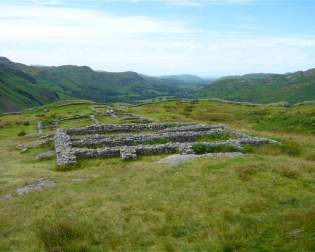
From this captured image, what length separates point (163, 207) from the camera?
55.9 feet

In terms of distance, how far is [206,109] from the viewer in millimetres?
74438

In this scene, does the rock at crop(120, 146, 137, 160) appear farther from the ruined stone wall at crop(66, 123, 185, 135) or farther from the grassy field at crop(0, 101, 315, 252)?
the ruined stone wall at crop(66, 123, 185, 135)

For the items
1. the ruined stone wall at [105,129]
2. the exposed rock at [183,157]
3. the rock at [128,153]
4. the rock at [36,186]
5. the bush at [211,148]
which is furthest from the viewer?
the ruined stone wall at [105,129]

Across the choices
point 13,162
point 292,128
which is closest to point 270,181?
point 13,162

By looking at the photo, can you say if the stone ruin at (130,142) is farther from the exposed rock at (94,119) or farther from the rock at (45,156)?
the exposed rock at (94,119)

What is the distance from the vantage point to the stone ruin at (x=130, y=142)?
1182 inches

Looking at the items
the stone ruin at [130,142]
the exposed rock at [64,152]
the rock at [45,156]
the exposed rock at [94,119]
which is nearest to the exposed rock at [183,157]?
the stone ruin at [130,142]

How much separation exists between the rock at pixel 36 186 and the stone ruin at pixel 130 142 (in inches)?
157

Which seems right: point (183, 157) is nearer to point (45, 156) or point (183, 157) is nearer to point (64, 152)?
point (64, 152)

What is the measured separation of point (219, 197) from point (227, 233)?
4275 millimetres

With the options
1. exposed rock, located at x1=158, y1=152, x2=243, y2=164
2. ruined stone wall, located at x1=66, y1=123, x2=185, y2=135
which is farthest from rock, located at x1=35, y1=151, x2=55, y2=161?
ruined stone wall, located at x1=66, y1=123, x2=185, y2=135

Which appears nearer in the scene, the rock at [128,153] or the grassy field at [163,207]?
the grassy field at [163,207]

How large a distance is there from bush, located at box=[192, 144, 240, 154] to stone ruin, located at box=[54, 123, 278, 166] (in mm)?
326

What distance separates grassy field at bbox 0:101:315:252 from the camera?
1333cm
